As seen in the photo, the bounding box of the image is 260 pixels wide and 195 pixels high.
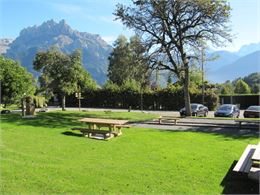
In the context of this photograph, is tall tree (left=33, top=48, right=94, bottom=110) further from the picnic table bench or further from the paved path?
the picnic table bench

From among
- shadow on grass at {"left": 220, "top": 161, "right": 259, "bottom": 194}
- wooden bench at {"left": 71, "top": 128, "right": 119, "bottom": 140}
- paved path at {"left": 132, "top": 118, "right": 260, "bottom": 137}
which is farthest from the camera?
paved path at {"left": 132, "top": 118, "right": 260, "bottom": 137}

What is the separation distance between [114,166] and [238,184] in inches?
126

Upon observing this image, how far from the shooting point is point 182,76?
113ft

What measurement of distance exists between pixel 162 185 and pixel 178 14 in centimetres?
2593

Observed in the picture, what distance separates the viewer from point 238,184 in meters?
8.49

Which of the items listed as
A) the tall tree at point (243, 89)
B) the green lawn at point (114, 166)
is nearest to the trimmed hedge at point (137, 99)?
the tall tree at point (243, 89)

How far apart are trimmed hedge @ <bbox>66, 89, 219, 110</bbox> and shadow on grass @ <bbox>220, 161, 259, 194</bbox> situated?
41.7 metres

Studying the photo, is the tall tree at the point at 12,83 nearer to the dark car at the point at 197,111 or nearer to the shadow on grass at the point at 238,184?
the dark car at the point at 197,111

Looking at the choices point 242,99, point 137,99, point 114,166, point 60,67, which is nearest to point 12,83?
point 60,67

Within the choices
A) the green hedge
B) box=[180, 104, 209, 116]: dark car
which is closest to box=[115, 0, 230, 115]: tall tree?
box=[180, 104, 209, 116]: dark car

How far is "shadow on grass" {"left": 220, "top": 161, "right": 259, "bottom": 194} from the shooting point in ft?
26.3

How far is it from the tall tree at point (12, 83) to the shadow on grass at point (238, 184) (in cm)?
1901

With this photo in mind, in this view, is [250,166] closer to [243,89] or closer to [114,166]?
[114,166]

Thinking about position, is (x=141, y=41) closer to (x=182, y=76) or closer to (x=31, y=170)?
(x=182, y=76)
